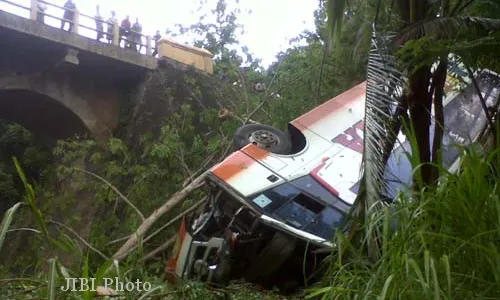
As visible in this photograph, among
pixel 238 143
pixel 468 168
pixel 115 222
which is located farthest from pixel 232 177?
pixel 115 222

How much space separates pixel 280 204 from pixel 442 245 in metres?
2.63

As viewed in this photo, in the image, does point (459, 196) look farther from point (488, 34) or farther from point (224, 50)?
point (224, 50)

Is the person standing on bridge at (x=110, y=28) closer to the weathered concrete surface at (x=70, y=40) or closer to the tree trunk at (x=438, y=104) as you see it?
the weathered concrete surface at (x=70, y=40)

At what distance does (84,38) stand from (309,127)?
5.53m

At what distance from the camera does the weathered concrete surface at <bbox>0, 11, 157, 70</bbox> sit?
8836mm

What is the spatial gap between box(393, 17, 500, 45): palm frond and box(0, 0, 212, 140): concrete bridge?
733cm

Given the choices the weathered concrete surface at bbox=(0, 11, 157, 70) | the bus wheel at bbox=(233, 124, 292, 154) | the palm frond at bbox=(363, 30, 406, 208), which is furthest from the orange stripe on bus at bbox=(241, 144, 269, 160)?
the weathered concrete surface at bbox=(0, 11, 157, 70)

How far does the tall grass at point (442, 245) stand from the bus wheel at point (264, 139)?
3.32 m

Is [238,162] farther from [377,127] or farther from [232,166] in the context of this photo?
[377,127]

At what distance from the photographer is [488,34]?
2953mm

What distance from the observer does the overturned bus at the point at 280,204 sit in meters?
4.46

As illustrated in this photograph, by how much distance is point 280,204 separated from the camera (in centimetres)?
466

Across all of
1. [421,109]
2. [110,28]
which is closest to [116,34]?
[110,28]

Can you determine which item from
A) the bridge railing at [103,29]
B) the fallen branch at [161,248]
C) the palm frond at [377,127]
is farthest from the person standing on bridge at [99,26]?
the palm frond at [377,127]
